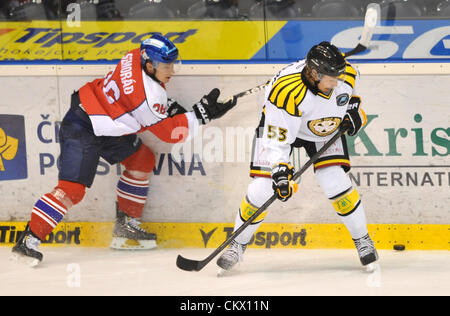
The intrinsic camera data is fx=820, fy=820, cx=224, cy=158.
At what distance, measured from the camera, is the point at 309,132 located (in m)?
3.73

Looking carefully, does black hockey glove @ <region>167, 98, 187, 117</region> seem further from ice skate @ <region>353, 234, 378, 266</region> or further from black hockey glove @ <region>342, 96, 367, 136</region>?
ice skate @ <region>353, 234, 378, 266</region>

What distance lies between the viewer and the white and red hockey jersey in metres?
3.98

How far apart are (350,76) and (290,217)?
0.98m

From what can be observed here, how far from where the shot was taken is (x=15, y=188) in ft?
14.8

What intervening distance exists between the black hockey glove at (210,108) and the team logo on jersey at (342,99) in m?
0.69

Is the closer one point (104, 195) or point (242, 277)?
point (242, 277)

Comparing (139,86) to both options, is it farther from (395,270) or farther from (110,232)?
(395,270)

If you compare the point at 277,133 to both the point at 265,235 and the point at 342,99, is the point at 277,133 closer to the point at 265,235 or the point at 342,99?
the point at 342,99

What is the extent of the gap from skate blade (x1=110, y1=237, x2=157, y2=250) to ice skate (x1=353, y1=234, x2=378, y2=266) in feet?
3.84

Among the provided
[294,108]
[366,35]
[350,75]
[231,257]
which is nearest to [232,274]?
[231,257]

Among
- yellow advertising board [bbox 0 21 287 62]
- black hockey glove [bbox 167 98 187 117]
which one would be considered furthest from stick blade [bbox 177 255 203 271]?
yellow advertising board [bbox 0 21 287 62]

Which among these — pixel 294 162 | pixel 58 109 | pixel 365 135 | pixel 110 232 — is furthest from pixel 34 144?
pixel 365 135

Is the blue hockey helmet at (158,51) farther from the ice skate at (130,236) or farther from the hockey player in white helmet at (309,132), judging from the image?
the ice skate at (130,236)

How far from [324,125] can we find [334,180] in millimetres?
259
